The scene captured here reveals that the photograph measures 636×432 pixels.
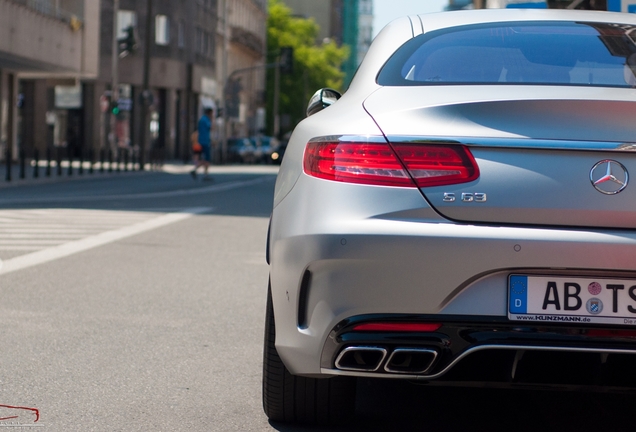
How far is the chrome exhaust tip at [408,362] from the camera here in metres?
3.70

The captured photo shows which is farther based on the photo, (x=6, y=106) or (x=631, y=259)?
(x=6, y=106)

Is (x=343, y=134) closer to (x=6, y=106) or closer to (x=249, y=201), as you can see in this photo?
(x=249, y=201)

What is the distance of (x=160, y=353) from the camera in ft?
19.6

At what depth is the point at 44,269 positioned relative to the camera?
373 inches

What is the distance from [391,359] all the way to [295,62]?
10617 cm

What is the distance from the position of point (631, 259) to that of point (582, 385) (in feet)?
1.36

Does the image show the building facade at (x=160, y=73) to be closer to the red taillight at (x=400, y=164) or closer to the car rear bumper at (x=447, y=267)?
the red taillight at (x=400, y=164)

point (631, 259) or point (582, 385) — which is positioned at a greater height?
point (631, 259)

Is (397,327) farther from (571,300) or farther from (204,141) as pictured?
(204,141)

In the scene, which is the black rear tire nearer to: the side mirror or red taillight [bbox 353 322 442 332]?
red taillight [bbox 353 322 442 332]

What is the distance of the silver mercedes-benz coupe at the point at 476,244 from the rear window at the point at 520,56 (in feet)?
0.93

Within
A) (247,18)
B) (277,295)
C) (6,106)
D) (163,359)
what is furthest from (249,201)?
(247,18)

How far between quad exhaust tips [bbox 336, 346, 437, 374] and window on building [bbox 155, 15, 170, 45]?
64160mm

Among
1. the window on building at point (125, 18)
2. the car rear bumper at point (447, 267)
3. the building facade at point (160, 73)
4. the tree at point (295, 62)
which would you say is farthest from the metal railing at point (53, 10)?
the tree at point (295, 62)
